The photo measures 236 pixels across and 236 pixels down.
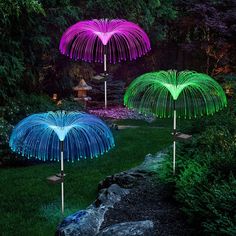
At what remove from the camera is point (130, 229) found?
6.21 m

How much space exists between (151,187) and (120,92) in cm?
1266

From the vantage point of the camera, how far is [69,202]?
9266 millimetres

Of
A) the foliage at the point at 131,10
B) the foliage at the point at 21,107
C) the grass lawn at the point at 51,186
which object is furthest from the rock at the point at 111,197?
the foliage at the point at 131,10

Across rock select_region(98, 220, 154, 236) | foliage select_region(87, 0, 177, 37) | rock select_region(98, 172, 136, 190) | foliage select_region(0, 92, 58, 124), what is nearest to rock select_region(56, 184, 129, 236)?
rock select_region(98, 220, 154, 236)

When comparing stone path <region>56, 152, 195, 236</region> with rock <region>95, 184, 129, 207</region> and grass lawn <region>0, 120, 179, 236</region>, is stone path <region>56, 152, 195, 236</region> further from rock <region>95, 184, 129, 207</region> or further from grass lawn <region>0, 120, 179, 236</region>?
grass lawn <region>0, 120, 179, 236</region>

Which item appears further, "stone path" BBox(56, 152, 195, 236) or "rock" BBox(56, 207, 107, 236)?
"rock" BBox(56, 207, 107, 236)

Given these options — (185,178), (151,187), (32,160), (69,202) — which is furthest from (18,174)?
(185,178)

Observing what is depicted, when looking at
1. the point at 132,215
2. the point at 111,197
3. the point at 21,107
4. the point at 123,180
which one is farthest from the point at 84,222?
A: the point at 21,107

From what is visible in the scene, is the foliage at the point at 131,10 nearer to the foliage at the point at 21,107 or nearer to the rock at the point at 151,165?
the foliage at the point at 21,107

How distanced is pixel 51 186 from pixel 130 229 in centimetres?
434

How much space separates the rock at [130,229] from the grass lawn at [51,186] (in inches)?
71.5

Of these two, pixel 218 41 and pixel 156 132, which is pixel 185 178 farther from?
pixel 218 41

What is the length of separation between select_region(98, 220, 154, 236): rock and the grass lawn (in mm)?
1816

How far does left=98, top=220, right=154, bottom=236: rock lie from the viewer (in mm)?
6148
